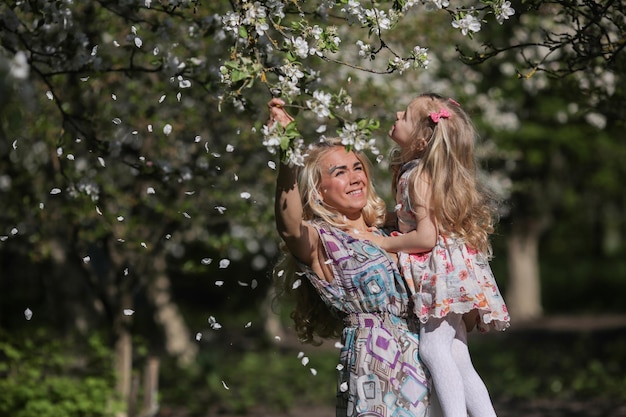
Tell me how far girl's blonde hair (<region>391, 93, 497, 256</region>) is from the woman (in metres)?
0.31

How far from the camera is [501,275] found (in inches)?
1334

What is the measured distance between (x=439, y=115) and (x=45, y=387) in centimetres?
492

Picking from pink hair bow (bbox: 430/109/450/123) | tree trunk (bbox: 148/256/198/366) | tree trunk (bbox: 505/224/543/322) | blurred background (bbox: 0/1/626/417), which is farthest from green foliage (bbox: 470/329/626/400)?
pink hair bow (bbox: 430/109/450/123)

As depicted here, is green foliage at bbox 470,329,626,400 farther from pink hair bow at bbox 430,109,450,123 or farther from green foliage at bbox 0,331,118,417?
pink hair bow at bbox 430,109,450,123

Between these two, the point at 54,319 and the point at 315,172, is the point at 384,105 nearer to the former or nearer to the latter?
the point at 315,172

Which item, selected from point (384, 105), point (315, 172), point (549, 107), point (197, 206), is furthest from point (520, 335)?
point (315, 172)

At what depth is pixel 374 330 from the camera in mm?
4504

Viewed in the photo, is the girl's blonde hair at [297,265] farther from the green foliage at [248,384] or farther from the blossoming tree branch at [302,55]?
the green foliage at [248,384]

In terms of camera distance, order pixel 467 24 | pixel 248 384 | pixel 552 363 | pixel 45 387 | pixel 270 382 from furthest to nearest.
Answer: pixel 552 363 < pixel 270 382 < pixel 248 384 < pixel 45 387 < pixel 467 24

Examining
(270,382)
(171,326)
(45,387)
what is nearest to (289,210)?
(45,387)

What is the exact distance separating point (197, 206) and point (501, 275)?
84.8 feet

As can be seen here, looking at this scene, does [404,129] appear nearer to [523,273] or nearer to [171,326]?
[171,326]

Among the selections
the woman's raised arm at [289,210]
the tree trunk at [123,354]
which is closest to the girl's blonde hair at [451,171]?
the woman's raised arm at [289,210]

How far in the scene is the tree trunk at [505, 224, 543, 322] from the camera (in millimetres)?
22797
